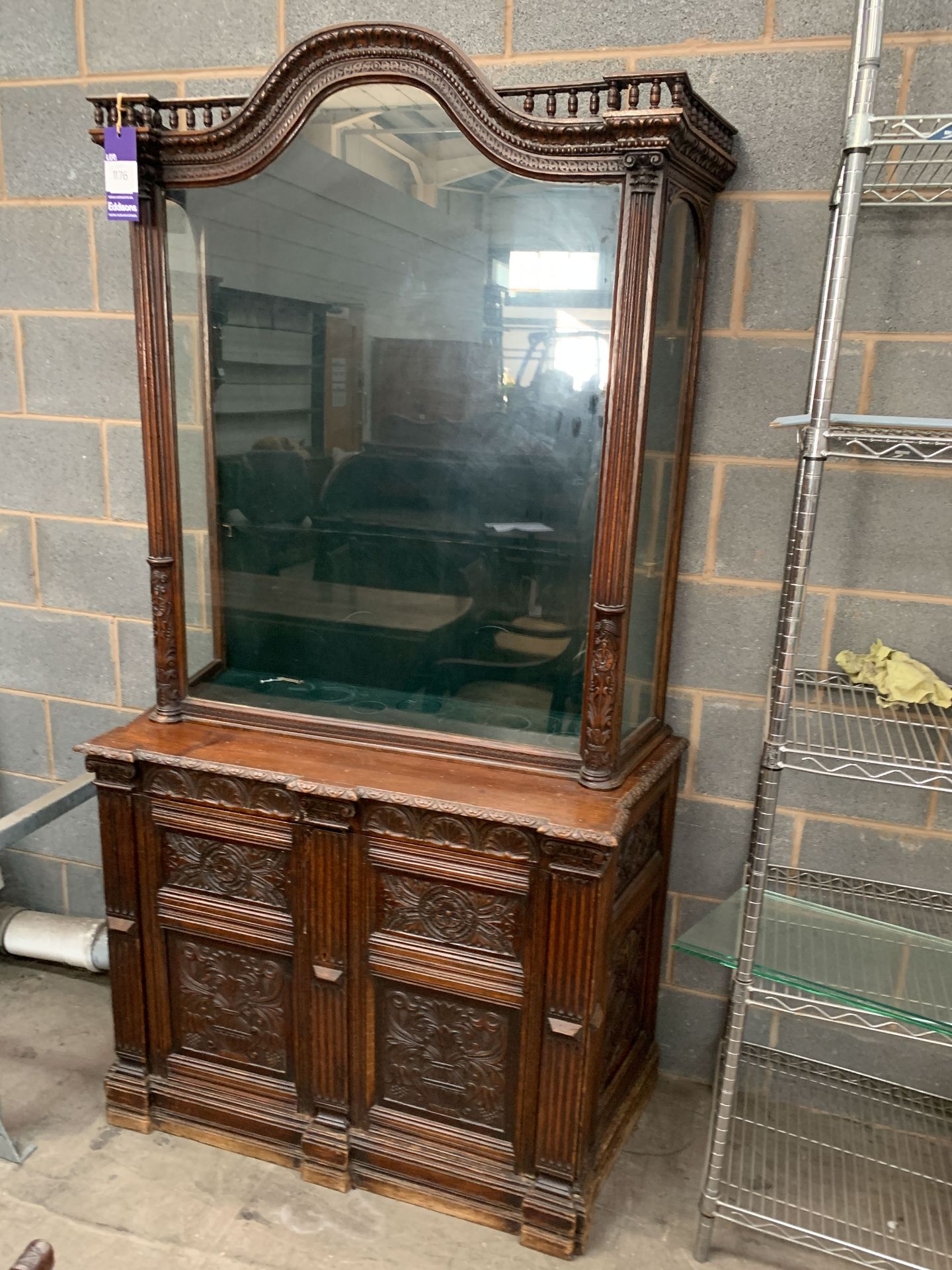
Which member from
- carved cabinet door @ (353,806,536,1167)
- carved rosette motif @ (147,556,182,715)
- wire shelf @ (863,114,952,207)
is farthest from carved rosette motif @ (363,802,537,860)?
wire shelf @ (863,114,952,207)

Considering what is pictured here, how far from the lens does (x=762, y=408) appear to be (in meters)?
1.66

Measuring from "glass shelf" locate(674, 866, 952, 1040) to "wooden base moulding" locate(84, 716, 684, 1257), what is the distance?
0.64ft

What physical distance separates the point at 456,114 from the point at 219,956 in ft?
4.63

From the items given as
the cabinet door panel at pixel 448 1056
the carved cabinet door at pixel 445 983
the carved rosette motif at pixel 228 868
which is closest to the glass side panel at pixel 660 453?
the carved cabinet door at pixel 445 983

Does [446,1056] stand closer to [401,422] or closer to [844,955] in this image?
[844,955]

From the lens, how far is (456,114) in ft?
4.58

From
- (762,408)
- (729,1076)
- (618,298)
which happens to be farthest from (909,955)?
(618,298)

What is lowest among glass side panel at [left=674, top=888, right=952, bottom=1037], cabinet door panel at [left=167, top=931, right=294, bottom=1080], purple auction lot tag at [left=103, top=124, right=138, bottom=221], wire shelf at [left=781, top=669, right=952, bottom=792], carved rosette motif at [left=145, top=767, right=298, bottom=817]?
cabinet door panel at [left=167, top=931, right=294, bottom=1080]

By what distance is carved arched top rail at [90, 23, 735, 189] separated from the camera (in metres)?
1.31

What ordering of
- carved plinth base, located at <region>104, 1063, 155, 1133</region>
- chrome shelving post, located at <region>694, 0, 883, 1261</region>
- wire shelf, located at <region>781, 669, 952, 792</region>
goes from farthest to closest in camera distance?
carved plinth base, located at <region>104, 1063, 155, 1133</region>
wire shelf, located at <region>781, 669, 952, 792</region>
chrome shelving post, located at <region>694, 0, 883, 1261</region>

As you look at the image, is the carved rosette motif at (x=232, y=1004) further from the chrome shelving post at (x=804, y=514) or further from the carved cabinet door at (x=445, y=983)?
the chrome shelving post at (x=804, y=514)

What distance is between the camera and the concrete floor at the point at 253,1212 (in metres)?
1.55

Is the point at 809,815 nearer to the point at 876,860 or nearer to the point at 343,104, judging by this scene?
the point at 876,860

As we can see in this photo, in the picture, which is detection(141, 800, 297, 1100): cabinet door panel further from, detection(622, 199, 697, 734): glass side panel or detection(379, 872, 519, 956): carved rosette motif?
detection(622, 199, 697, 734): glass side panel
